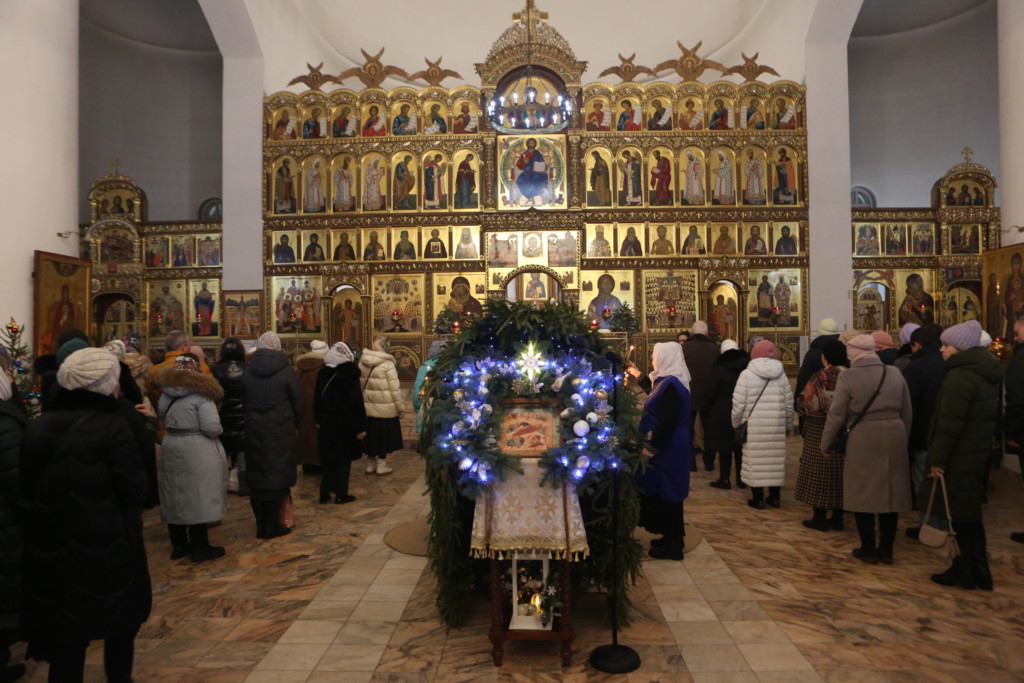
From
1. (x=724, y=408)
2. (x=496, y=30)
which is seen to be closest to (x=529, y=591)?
(x=724, y=408)

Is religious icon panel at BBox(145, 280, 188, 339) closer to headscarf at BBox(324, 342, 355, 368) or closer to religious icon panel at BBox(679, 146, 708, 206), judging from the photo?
headscarf at BBox(324, 342, 355, 368)

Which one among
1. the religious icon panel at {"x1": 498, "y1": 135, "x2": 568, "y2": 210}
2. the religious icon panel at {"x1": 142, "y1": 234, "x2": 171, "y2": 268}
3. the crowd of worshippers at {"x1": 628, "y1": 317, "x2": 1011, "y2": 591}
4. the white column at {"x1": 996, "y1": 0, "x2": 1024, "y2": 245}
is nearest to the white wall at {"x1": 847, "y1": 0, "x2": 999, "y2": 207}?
the white column at {"x1": 996, "y1": 0, "x2": 1024, "y2": 245}

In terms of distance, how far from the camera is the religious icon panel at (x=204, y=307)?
1678cm

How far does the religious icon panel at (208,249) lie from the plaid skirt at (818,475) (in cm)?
1525

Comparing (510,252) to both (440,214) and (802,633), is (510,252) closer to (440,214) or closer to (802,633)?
(440,214)

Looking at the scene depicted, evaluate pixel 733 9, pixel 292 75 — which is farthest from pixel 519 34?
pixel 733 9

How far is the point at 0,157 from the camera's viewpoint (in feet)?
30.0

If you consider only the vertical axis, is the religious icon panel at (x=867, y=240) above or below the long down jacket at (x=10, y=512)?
above

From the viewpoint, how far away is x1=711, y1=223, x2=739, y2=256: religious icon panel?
53.0 ft

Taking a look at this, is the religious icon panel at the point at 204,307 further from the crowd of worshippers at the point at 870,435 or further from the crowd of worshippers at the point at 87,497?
the crowd of worshippers at the point at 870,435

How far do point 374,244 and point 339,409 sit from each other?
10371 millimetres

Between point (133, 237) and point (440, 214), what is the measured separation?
8005 millimetres

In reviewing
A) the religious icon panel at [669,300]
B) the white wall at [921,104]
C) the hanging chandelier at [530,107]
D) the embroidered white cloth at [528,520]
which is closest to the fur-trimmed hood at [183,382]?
the embroidered white cloth at [528,520]

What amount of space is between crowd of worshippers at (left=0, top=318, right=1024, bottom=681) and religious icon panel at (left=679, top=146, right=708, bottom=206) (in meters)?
8.74
